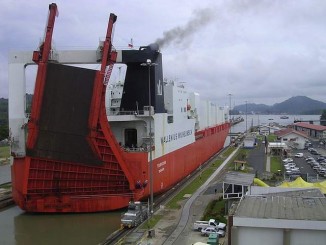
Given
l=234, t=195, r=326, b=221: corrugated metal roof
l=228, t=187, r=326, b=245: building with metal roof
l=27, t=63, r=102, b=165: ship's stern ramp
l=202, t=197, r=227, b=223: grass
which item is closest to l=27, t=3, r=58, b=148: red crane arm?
l=27, t=63, r=102, b=165: ship's stern ramp

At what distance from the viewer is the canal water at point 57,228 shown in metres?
20.7

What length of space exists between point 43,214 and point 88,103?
23.8 ft

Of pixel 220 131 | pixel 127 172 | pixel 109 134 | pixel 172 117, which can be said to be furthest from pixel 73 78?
pixel 220 131

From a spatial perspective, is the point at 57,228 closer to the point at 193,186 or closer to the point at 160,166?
the point at 160,166

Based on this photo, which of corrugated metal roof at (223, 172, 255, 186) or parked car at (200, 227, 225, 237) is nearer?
parked car at (200, 227, 225, 237)

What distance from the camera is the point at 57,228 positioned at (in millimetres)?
22328

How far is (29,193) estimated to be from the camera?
23.3m

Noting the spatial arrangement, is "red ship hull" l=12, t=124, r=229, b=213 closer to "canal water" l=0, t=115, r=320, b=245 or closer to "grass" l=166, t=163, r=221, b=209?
"canal water" l=0, t=115, r=320, b=245

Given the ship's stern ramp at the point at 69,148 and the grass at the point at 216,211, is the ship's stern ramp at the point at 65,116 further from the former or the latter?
the grass at the point at 216,211

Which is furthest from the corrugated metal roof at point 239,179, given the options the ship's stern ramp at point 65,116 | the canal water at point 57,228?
the ship's stern ramp at point 65,116

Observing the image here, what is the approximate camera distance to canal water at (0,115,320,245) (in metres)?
20.7

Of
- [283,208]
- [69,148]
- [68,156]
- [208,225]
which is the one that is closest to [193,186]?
[68,156]

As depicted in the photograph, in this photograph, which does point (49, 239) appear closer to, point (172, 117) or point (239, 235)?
point (239, 235)

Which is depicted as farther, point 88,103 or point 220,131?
point 220,131
